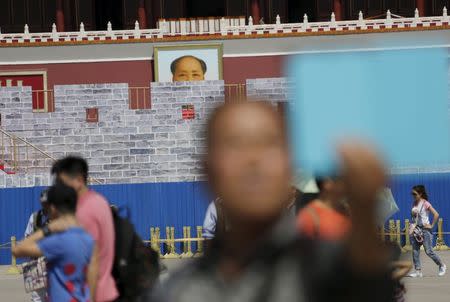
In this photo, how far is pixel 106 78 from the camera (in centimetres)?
3328

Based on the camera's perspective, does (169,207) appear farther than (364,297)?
Yes

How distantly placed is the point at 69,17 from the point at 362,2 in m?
9.64

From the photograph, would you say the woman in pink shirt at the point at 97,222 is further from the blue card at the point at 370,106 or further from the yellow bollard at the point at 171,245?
the yellow bollard at the point at 171,245

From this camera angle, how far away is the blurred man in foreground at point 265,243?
1634 mm

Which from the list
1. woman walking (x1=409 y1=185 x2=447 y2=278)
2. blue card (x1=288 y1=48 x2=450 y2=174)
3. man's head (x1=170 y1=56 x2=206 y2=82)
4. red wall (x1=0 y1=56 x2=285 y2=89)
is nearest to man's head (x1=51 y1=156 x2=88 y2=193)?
blue card (x1=288 y1=48 x2=450 y2=174)

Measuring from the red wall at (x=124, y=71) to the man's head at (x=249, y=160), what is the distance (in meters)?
31.6

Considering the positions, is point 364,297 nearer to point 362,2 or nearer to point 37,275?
point 37,275

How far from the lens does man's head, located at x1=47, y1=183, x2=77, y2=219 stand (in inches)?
231

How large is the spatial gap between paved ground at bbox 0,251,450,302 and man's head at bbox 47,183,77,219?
6389 mm

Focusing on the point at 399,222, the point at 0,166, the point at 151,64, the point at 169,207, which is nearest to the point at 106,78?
the point at 151,64

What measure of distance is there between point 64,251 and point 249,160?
422 centimetres

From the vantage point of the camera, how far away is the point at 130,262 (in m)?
5.82

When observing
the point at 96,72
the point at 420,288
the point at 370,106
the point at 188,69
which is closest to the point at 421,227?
the point at 420,288

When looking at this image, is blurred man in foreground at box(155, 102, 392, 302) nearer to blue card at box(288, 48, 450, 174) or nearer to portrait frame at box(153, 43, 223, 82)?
blue card at box(288, 48, 450, 174)
